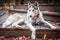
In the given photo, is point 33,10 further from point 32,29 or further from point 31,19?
point 32,29

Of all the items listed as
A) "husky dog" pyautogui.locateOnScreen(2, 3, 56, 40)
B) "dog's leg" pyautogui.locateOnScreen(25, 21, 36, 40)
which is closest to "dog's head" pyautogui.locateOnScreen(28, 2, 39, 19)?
"husky dog" pyautogui.locateOnScreen(2, 3, 56, 40)

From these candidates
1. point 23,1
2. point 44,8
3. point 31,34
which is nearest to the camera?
point 31,34

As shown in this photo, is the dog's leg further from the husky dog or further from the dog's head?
the dog's head

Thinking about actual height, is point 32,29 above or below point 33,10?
below

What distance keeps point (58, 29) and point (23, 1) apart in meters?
1.86

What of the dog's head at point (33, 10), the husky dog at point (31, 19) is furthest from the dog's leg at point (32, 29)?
the dog's head at point (33, 10)

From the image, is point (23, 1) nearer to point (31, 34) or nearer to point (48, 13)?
point (48, 13)

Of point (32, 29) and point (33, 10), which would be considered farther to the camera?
point (33, 10)

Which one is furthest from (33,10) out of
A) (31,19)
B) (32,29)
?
(32,29)

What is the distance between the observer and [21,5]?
4559 millimetres

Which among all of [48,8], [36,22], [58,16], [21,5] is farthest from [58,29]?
[21,5]

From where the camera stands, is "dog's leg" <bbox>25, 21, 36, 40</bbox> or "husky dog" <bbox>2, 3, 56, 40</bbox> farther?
"husky dog" <bbox>2, 3, 56, 40</bbox>

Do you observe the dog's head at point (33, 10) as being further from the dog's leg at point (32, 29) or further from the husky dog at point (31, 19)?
the dog's leg at point (32, 29)

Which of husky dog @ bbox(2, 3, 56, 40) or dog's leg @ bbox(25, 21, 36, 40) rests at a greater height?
husky dog @ bbox(2, 3, 56, 40)
